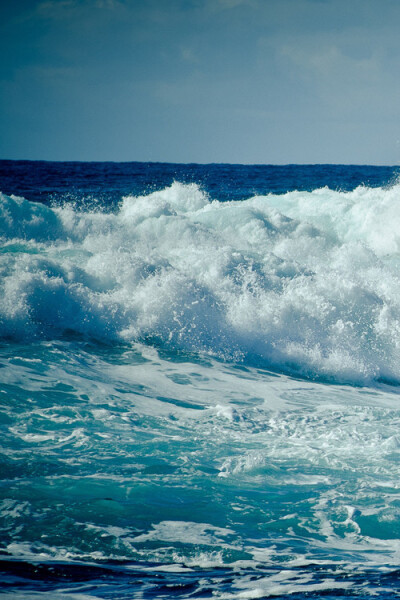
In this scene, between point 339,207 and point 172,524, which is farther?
point 339,207

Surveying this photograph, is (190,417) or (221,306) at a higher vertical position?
(221,306)

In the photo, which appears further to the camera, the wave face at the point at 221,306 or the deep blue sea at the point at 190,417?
the wave face at the point at 221,306

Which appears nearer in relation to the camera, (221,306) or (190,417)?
(190,417)

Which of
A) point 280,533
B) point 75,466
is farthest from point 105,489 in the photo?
point 280,533

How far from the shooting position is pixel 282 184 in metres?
31.2

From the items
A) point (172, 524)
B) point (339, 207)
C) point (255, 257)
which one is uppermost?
point (339, 207)

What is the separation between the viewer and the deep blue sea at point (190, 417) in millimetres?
3402

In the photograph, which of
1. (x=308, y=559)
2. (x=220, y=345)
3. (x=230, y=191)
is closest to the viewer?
(x=308, y=559)

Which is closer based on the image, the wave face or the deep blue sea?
the deep blue sea

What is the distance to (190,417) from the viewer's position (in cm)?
606

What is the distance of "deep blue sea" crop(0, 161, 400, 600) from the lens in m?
3.40

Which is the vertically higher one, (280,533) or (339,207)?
(339,207)

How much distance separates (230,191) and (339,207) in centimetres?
961

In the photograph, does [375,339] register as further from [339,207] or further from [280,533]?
[339,207]
